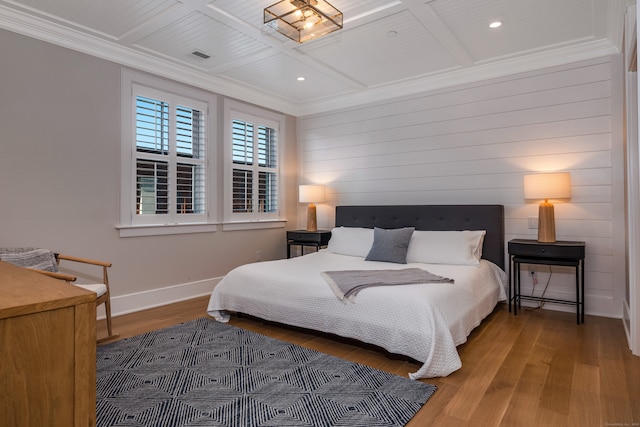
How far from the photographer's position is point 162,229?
402 cm

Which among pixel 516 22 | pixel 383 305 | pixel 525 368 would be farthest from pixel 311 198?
pixel 525 368

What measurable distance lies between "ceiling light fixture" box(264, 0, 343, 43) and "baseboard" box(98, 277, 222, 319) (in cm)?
286

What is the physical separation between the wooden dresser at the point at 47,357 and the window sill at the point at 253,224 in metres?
3.72

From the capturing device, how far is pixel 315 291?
115 inches

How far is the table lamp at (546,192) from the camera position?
3.46m

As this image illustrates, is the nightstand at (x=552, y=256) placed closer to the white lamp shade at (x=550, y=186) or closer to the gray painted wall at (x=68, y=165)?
the white lamp shade at (x=550, y=186)

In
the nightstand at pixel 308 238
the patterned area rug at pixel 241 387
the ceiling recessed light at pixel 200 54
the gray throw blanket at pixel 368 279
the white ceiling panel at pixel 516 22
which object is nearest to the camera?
the patterned area rug at pixel 241 387

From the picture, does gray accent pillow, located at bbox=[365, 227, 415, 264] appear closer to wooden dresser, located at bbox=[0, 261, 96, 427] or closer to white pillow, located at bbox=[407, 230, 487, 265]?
white pillow, located at bbox=[407, 230, 487, 265]

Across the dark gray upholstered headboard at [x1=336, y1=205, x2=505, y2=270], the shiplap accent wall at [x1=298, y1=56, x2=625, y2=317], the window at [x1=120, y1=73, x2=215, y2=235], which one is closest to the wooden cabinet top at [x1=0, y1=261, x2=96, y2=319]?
the window at [x1=120, y1=73, x2=215, y2=235]

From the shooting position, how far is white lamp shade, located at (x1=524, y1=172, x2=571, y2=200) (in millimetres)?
3463

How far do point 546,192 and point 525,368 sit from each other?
1764 millimetres

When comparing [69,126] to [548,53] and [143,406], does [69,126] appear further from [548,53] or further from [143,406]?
[548,53]

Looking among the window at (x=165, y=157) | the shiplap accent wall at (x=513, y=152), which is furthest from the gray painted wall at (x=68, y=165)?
the shiplap accent wall at (x=513, y=152)

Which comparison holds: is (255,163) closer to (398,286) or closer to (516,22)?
(398,286)
